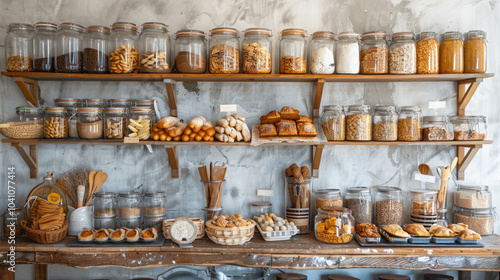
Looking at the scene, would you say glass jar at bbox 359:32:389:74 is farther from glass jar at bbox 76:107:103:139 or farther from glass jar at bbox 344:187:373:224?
glass jar at bbox 76:107:103:139

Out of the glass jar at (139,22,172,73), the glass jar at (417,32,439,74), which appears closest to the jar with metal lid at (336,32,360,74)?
the glass jar at (417,32,439,74)

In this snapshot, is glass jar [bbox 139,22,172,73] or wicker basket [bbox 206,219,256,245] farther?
glass jar [bbox 139,22,172,73]

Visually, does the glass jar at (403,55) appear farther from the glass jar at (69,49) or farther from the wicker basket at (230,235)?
the glass jar at (69,49)

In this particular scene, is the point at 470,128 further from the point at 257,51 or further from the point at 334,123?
the point at 257,51

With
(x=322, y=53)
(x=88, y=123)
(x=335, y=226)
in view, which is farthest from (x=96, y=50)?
(x=335, y=226)

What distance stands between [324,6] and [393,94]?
75 centimetres

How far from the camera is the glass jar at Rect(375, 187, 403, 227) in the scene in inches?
107

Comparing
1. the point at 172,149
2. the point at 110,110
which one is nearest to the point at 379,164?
the point at 172,149

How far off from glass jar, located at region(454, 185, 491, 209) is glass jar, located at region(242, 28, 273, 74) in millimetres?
1482

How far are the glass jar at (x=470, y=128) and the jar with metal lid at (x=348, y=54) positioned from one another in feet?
2.40

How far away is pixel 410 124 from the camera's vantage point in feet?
8.61

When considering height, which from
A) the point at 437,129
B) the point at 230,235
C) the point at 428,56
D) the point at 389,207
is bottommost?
the point at 230,235

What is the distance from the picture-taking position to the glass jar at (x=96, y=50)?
2.58m

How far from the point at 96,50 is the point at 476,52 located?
2289 millimetres
